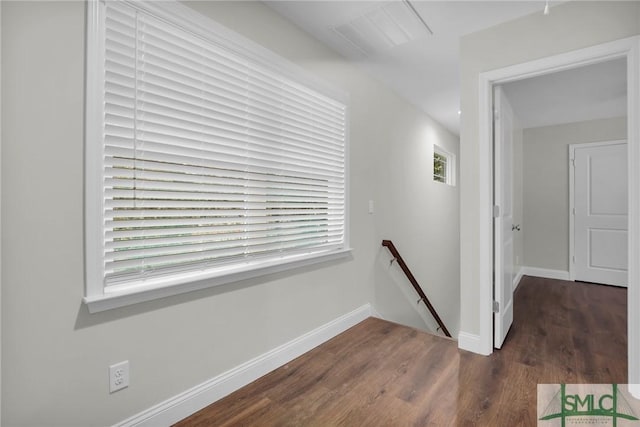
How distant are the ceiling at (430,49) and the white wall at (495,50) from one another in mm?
101

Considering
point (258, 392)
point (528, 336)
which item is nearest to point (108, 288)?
point (258, 392)

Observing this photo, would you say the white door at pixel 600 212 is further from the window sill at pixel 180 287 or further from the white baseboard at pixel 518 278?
the window sill at pixel 180 287

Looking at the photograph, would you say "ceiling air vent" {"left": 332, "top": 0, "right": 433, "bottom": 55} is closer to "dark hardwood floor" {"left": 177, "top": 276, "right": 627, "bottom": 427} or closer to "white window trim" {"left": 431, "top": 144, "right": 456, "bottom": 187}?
"dark hardwood floor" {"left": 177, "top": 276, "right": 627, "bottom": 427}

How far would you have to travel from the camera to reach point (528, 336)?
270cm

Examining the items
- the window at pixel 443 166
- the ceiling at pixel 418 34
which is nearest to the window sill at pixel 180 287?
the ceiling at pixel 418 34

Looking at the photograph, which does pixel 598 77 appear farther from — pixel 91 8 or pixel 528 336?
pixel 91 8

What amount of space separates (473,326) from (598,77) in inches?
115

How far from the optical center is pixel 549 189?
499cm

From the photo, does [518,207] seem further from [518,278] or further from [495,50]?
[495,50]

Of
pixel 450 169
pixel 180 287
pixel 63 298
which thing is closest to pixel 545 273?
pixel 450 169

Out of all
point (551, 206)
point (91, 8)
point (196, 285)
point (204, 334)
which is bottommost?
point (204, 334)

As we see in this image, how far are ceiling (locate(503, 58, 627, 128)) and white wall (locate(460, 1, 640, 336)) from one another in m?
1.03

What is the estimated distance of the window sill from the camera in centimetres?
138

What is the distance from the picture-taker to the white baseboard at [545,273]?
4.88m
